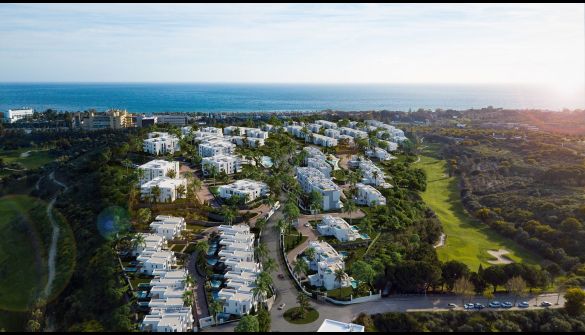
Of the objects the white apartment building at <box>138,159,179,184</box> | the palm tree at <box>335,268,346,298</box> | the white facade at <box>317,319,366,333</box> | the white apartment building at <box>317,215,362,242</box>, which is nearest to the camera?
the white facade at <box>317,319,366,333</box>

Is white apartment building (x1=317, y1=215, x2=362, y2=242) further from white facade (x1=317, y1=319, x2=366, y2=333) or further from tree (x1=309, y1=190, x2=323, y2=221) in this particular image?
white facade (x1=317, y1=319, x2=366, y2=333)

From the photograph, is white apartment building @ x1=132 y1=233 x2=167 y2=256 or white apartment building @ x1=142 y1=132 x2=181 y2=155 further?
white apartment building @ x1=142 y1=132 x2=181 y2=155

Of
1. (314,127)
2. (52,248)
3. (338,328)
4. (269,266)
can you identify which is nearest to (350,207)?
(269,266)

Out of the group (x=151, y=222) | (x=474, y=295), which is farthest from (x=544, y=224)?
(x=151, y=222)

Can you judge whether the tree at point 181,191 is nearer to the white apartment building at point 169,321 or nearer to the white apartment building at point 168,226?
the white apartment building at point 168,226

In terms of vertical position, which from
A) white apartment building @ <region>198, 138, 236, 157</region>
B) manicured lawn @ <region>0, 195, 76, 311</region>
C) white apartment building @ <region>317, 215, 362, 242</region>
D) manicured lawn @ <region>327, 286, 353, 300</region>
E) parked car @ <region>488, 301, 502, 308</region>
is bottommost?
manicured lawn @ <region>0, 195, 76, 311</region>

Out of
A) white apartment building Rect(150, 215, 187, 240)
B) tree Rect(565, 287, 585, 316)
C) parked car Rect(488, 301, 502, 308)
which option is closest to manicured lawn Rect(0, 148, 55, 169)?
white apartment building Rect(150, 215, 187, 240)

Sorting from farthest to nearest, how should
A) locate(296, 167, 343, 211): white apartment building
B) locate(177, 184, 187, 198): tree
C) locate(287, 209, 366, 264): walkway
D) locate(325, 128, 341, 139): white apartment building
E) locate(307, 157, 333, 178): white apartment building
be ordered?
locate(325, 128, 341, 139): white apartment building, locate(307, 157, 333, 178): white apartment building, locate(296, 167, 343, 211): white apartment building, locate(177, 184, 187, 198): tree, locate(287, 209, 366, 264): walkway
